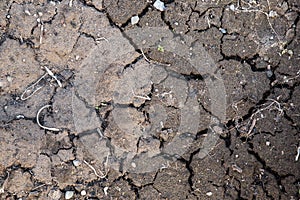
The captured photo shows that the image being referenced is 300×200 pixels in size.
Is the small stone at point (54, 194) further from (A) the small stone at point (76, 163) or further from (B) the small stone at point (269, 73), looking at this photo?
(B) the small stone at point (269, 73)

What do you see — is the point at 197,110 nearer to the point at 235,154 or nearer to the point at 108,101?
the point at 235,154

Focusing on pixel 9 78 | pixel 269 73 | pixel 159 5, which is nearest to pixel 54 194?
pixel 9 78

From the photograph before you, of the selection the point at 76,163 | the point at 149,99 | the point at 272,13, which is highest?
the point at 272,13

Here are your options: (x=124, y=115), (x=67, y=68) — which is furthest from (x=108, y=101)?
(x=67, y=68)

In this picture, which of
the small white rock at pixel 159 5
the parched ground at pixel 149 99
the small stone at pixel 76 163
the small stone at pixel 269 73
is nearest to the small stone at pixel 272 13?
the parched ground at pixel 149 99

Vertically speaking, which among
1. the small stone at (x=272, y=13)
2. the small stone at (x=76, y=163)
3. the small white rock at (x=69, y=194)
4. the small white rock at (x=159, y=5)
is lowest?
the small white rock at (x=69, y=194)

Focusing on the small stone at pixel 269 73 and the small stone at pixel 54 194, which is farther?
the small stone at pixel 269 73

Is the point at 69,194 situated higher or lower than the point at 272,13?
lower

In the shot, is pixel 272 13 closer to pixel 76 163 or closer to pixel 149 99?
pixel 149 99

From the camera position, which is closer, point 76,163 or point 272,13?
point 76,163

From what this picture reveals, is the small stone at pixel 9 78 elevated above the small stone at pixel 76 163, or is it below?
above
